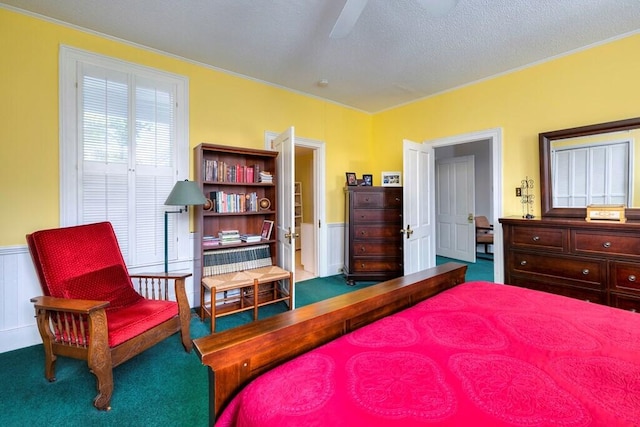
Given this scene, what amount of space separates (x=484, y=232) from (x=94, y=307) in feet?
20.0

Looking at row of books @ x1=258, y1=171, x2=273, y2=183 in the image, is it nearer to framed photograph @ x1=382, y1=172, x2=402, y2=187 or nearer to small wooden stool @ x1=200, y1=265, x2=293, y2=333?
small wooden stool @ x1=200, y1=265, x2=293, y2=333

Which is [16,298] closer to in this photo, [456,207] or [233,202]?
[233,202]

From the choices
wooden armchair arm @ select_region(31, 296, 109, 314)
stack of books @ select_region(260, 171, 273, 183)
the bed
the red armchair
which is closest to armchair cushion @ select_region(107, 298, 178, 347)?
the red armchair

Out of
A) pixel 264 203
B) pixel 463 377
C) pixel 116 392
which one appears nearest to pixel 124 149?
pixel 264 203

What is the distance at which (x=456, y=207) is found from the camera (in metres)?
5.58

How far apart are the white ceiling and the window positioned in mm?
395

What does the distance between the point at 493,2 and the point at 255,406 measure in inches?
118

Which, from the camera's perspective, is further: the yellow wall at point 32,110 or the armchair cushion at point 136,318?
the yellow wall at point 32,110

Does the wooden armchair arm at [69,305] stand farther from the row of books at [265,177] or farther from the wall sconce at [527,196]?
the wall sconce at [527,196]

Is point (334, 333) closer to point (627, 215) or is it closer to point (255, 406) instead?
point (255, 406)

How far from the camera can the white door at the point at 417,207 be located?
3.62 m

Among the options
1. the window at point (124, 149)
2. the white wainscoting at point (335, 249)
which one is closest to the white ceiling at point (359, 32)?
the window at point (124, 149)

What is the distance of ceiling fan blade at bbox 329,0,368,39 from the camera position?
5.13 feet

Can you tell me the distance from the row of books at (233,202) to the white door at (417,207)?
6.40 feet
